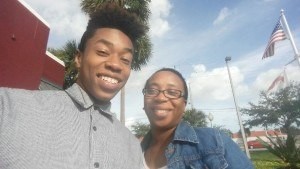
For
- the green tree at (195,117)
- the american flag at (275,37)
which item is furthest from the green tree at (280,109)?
the american flag at (275,37)

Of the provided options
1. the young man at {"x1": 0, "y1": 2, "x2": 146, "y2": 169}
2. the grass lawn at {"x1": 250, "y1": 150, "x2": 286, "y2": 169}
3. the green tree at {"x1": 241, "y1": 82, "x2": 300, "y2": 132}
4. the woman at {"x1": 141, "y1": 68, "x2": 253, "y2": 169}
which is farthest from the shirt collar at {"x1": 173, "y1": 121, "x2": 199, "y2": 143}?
the green tree at {"x1": 241, "y1": 82, "x2": 300, "y2": 132}

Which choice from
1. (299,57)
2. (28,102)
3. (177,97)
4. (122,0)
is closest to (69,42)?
(122,0)

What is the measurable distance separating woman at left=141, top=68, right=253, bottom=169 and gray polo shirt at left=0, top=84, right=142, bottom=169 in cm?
63

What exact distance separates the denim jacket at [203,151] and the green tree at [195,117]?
3357cm

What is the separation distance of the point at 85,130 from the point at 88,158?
18 centimetres

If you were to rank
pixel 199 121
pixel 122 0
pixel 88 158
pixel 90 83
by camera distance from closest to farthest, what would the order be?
pixel 88 158 → pixel 90 83 → pixel 122 0 → pixel 199 121

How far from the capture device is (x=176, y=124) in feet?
9.13

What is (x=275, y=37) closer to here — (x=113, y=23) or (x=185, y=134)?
(x=185, y=134)

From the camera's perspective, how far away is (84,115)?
177 centimetres

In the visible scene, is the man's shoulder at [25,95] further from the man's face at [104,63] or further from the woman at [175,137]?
the woman at [175,137]

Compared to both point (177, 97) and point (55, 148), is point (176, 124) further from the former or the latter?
point (55, 148)

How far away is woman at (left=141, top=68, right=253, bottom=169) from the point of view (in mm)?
2266

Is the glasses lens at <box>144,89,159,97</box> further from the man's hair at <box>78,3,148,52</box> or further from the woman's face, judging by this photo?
the man's hair at <box>78,3,148,52</box>

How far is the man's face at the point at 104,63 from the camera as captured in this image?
187cm
